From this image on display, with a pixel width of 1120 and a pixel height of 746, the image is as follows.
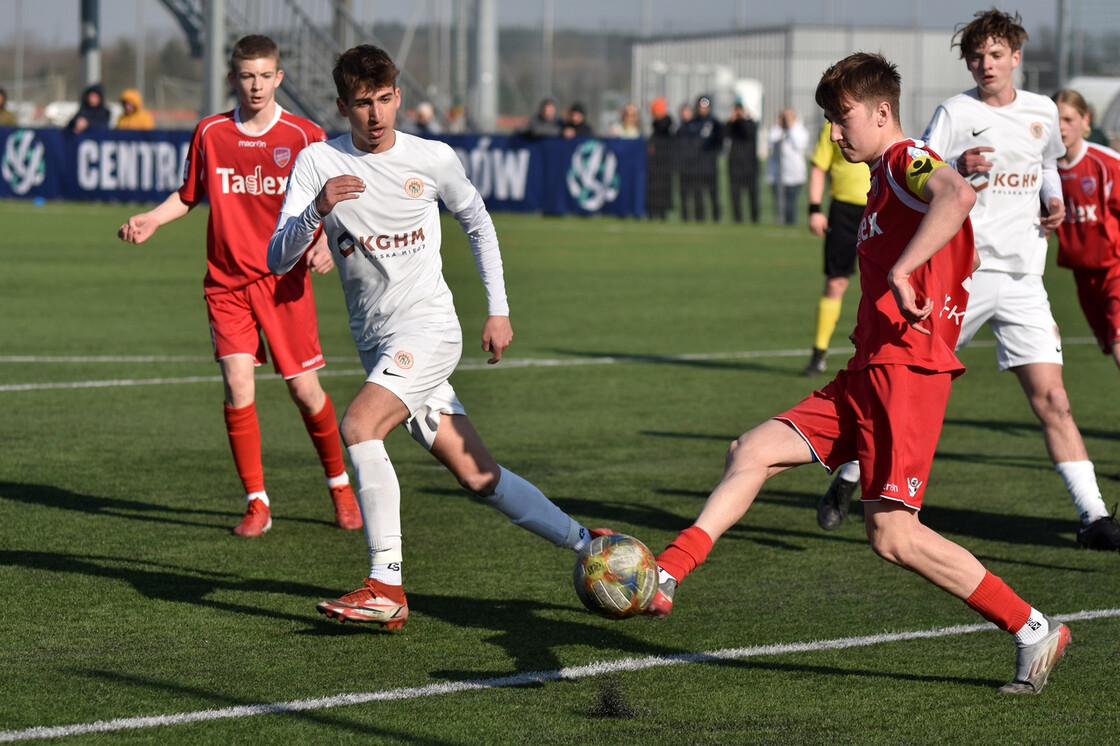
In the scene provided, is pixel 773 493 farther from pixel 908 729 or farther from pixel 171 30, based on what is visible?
pixel 171 30

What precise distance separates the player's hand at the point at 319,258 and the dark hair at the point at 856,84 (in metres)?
2.63

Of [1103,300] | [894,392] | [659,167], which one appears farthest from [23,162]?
[894,392]

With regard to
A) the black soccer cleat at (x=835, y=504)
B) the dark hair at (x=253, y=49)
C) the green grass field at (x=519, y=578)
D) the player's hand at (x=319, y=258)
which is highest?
the dark hair at (x=253, y=49)

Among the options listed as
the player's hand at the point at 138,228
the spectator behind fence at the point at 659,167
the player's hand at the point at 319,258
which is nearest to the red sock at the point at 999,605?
the player's hand at the point at 319,258

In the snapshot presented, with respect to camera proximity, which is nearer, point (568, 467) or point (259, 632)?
point (259, 632)

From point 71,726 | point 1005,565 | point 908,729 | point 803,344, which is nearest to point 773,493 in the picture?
point 1005,565

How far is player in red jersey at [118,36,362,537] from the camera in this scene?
286 inches

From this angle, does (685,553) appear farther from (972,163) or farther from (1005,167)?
(1005,167)

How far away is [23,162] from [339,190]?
2814 centimetres

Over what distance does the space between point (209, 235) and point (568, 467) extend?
249 centimetres

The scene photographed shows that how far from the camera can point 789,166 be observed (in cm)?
2959

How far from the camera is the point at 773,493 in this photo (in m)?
8.30

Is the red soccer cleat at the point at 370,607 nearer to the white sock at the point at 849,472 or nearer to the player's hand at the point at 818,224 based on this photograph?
the white sock at the point at 849,472

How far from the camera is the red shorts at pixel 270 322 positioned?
23.9 ft
